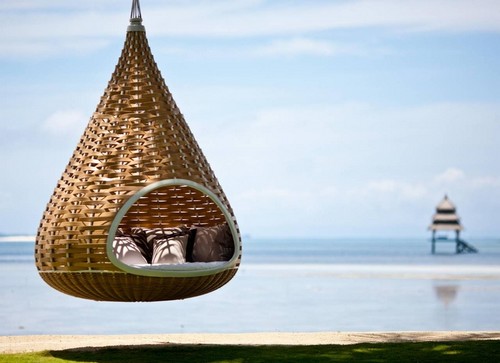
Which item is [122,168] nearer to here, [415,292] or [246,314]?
[246,314]

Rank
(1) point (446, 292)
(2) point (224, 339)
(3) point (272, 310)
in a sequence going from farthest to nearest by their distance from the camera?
(1) point (446, 292)
(3) point (272, 310)
(2) point (224, 339)

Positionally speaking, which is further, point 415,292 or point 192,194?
point 415,292

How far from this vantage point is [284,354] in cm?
815

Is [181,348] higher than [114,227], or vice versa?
[114,227]

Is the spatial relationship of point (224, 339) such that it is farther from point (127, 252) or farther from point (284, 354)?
point (284, 354)

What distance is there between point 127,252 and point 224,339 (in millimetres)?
1364

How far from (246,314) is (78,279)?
26.4 ft

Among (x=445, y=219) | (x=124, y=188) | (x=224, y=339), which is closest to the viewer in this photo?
(x=124, y=188)

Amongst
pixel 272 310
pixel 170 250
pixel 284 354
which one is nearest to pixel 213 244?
pixel 170 250

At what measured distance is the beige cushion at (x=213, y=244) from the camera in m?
8.99

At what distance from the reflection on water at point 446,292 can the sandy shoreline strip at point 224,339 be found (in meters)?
8.22

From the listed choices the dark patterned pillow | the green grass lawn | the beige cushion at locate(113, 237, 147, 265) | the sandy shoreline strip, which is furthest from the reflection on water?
the beige cushion at locate(113, 237, 147, 265)

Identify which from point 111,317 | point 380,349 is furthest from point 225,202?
point 111,317

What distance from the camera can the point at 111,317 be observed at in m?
15.4
